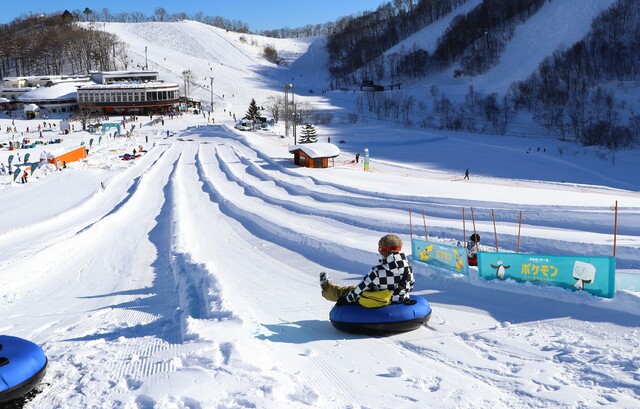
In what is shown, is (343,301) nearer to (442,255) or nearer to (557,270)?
(557,270)

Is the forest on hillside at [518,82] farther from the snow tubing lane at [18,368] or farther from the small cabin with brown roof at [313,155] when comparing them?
the snow tubing lane at [18,368]

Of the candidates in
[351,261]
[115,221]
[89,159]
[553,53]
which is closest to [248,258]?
[351,261]

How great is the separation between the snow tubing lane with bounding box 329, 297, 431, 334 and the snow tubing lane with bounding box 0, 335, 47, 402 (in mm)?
3476

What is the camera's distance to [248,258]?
14359 mm

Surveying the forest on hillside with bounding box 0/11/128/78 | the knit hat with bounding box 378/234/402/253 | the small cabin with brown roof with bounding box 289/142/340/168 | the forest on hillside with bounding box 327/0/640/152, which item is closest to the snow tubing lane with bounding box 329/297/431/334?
the knit hat with bounding box 378/234/402/253

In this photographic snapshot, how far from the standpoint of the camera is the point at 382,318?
7.16m

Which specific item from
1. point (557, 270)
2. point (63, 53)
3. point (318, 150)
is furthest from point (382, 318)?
point (63, 53)

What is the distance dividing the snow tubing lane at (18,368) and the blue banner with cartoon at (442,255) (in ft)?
24.1

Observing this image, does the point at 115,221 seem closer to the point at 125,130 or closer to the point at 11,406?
the point at 11,406

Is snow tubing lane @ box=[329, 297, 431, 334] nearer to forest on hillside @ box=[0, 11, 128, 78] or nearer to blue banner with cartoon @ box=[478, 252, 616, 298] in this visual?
blue banner with cartoon @ box=[478, 252, 616, 298]

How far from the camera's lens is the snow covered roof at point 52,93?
93.6 m

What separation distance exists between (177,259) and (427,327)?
7550 mm

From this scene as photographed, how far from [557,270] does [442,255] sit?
2616 millimetres

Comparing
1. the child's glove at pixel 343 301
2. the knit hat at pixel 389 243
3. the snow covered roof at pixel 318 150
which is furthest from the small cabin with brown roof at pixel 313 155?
the knit hat at pixel 389 243
